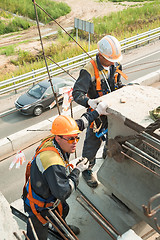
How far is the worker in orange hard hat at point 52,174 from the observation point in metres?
3.31

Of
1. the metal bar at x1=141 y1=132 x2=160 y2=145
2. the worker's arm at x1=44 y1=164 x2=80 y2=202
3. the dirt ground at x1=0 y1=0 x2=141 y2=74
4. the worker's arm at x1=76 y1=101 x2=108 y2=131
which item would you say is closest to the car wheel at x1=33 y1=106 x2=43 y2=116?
the dirt ground at x1=0 y1=0 x2=141 y2=74

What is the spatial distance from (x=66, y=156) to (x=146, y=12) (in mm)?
22445

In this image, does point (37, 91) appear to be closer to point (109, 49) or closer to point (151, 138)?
point (109, 49)

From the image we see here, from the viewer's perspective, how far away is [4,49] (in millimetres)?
20219

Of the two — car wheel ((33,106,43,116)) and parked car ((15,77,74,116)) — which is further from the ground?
parked car ((15,77,74,116))

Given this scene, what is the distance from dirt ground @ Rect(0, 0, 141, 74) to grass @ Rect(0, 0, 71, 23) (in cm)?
86

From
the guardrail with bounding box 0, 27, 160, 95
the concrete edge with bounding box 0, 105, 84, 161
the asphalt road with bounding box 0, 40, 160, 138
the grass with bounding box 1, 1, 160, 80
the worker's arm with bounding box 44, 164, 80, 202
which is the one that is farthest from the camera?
the grass with bounding box 1, 1, 160, 80

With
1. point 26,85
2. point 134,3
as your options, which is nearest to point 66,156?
point 26,85

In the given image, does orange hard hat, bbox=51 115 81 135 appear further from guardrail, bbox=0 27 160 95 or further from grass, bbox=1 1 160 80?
grass, bbox=1 1 160 80

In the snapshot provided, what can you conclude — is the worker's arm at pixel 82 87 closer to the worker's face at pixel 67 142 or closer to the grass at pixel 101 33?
the worker's face at pixel 67 142

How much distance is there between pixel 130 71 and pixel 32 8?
1870cm

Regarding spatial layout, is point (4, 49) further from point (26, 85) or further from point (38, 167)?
point (38, 167)

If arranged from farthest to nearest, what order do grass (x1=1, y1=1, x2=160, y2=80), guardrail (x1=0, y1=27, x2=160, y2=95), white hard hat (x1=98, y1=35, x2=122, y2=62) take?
1. grass (x1=1, y1=1, x2=160, y2=80)
2. guardrail (x1=0, y1=27, x2=160, y2=95)
3. white hard hat (x1=98, y1=35, x2=122, y2=62)

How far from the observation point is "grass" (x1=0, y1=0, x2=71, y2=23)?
28320mm
